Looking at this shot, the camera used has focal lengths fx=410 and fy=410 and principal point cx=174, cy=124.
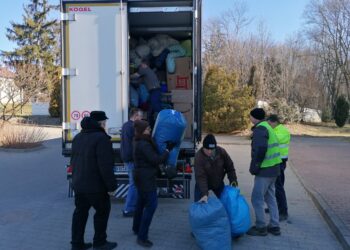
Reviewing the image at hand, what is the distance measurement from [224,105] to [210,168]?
17.3m

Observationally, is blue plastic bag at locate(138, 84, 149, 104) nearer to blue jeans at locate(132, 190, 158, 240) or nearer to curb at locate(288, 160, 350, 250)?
blue jeans at locate(132, 190, 158, 240)

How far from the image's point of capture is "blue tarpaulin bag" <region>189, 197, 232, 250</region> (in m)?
4.58

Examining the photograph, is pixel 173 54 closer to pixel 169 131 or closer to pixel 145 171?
pixel 169 131

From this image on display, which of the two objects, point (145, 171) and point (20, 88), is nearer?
point (145, 171)

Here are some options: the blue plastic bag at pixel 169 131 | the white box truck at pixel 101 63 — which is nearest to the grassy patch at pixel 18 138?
the white box truck at pixel 101 63

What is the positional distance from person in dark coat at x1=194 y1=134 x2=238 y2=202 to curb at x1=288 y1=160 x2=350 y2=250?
5.11 feet

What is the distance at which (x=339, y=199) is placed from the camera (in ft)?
24.9

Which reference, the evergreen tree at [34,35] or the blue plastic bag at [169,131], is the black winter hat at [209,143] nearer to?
the blue plastic bag at [169,131]

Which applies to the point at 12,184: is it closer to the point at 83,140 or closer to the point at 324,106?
the point at 83,140

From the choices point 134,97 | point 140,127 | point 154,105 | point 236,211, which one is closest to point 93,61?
point 134,97

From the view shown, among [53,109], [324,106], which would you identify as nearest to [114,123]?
[53,109]

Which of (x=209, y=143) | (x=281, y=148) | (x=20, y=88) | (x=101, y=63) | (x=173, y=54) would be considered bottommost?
(x=281, y=148)

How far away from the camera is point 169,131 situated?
19.0ft

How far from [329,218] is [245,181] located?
359 centimetres
